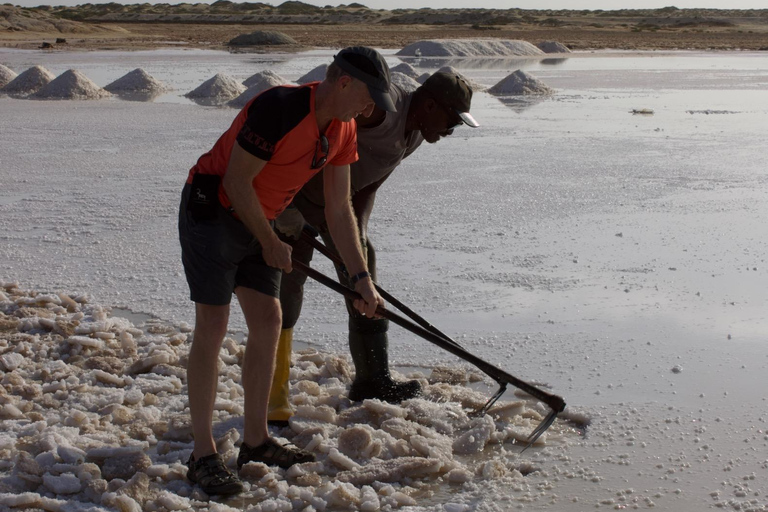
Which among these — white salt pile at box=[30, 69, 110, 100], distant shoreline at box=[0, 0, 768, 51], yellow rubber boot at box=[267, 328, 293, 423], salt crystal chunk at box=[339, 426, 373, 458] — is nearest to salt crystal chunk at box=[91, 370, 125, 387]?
yellow rubber boot at box=[267, 328, 293, 423]

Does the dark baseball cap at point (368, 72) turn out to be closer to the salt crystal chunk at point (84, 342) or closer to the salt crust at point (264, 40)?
the salt crystal chunk at point (84, 342)

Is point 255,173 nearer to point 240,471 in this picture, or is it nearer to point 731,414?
point 240,471

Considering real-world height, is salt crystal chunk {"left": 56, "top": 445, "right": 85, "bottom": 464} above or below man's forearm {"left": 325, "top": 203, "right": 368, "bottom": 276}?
below

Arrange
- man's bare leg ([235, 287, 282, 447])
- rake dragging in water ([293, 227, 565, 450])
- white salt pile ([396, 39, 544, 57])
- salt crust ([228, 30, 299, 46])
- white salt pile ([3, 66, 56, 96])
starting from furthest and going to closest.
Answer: salt crust ([228, 30, 299, 46])
white salt pile ([396, 39, 544, 57])
white salt pile ([3, 66, 56, 96])
rake dragging in water ([293, 227, 565, 450])
man's bare leg ([235, 287, 282, 447])

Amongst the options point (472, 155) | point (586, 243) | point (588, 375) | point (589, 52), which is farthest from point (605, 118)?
point (589, 52)

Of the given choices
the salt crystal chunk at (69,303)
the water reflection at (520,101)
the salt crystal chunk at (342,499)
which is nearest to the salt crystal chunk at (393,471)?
the salt crystal chunk at (342,499)

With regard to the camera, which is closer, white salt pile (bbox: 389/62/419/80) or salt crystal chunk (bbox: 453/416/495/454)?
salt crystal chunk (bbox: 453/416/495/454)

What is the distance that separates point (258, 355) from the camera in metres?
2.79

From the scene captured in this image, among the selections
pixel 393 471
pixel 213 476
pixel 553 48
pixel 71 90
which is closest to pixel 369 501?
pixel 393 471

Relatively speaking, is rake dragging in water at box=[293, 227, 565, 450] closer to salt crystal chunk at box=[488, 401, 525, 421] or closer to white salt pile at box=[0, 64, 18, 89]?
salt crystal chunk at box=[488, 401, 525, 421]

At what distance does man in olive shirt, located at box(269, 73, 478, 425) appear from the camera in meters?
3.16

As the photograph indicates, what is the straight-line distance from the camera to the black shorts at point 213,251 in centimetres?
260

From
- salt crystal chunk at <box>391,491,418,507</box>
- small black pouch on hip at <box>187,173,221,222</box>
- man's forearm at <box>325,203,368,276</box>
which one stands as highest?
small black pouch on hip at <box>187,173,221,222</box>

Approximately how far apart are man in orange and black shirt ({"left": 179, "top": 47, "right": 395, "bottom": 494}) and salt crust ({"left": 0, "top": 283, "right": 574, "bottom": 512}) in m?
0.16
